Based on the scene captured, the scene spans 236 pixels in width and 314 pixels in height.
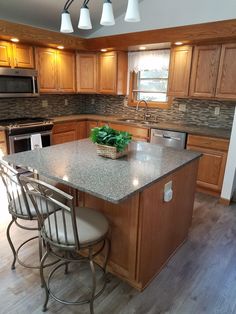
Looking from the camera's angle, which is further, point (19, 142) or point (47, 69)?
point (47, 69)

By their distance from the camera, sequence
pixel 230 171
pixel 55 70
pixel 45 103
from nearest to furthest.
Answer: pixel 230 171 < pixel 55 70 < pixel 45 103

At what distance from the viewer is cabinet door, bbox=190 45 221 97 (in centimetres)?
318

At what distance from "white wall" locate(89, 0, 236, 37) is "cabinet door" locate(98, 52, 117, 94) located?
489 millimetres

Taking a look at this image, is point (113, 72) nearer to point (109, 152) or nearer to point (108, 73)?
point (108, 73)

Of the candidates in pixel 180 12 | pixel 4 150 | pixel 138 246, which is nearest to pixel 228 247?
pixel 138 246

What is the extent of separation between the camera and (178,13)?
3600 millimetres

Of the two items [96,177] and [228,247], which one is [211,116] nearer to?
[228,247]

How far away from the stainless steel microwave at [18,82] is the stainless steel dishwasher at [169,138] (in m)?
2.03

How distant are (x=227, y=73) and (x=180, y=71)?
0.68 metres

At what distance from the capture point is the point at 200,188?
3.45m

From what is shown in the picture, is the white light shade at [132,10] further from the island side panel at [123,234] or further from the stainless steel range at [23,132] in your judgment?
the stainless steel range at [23,132]

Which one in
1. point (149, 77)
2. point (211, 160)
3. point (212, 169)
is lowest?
point (212, 169)

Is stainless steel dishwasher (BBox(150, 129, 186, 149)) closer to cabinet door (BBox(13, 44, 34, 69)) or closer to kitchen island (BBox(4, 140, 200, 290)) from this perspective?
kitchen island (BBox(4, 140, 200, 290))

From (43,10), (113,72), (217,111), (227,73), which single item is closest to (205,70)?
(227,73)
